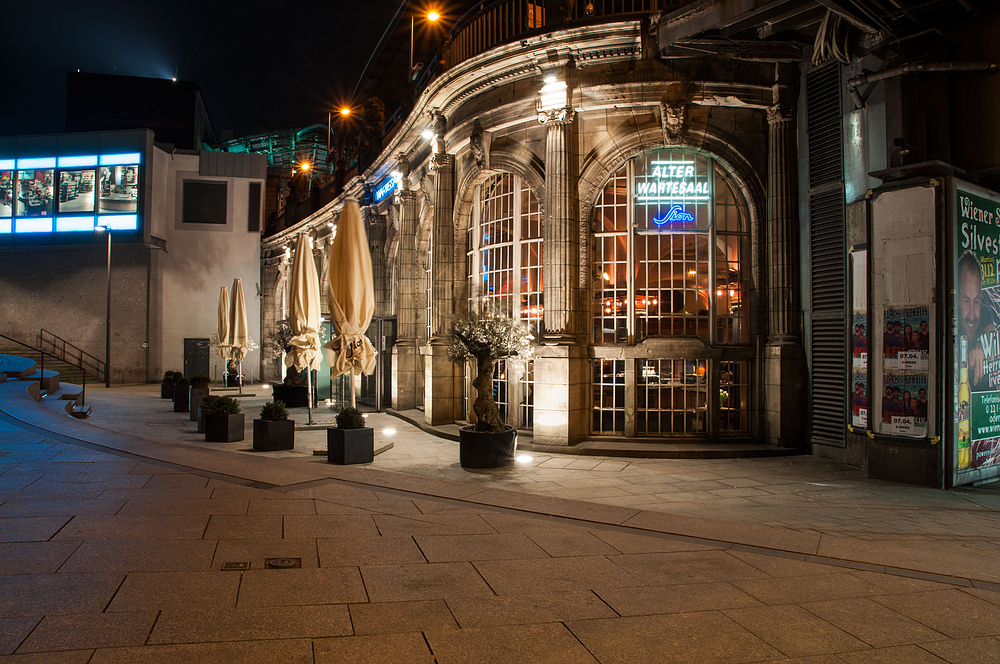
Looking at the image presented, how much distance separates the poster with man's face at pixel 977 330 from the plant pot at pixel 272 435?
1113 cm

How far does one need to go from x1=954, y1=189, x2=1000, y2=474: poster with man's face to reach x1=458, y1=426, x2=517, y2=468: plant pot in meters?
6.88

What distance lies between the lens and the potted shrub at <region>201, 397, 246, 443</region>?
13.3 metres

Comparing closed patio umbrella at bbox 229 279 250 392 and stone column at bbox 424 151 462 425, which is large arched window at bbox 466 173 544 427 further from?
closed patio umbrella at bbox 229 279 250 392

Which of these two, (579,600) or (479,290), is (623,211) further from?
(579,600)

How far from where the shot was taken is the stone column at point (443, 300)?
16.5 m

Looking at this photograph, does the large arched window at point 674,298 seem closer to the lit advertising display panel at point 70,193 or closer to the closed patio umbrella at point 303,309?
the closed patio umbrella at point 303,309

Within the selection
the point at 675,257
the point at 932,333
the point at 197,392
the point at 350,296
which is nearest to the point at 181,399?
the point at 197,392

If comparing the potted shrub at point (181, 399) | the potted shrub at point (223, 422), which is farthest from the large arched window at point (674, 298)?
the potted shrub at point (181, 399)

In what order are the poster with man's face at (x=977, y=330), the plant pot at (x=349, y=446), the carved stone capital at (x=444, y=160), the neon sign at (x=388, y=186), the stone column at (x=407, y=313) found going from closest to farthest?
the poster with man's face at (x=977, y=330), the plant pot at (x=349, y=446), the carved stone capital at (x=444, y=160), the stone column at (x=407, y=313), the neon sign at (x=388, y=186)

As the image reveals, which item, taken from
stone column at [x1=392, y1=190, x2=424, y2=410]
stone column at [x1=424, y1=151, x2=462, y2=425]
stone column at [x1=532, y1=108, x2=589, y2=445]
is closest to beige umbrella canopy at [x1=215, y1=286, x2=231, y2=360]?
stone column at [x1=392, y1=190, x2=424, y2=410]

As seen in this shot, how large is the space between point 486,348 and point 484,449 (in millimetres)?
1803

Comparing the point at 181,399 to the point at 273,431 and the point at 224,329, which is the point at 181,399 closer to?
the point at 224,329

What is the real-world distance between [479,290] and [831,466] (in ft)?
28.7

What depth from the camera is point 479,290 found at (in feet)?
54.1
